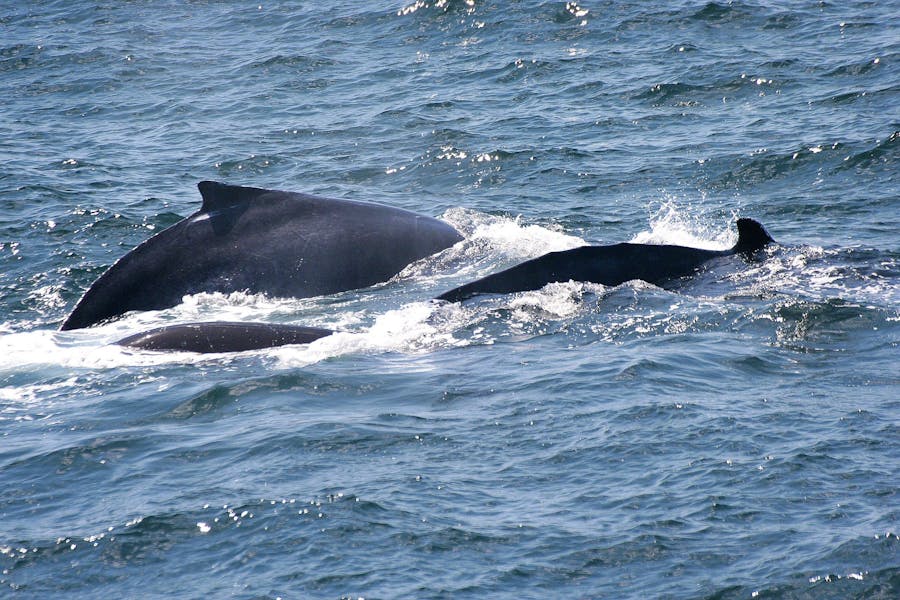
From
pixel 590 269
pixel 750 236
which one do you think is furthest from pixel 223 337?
pixel 750 236

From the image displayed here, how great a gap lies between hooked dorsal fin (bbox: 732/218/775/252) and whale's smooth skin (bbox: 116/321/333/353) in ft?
13.1

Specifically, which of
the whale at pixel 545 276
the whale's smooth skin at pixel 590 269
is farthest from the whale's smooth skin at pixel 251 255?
the whale's smooth skin at pixel 590 269

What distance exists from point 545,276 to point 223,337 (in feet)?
9.73

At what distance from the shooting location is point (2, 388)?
36.6ft

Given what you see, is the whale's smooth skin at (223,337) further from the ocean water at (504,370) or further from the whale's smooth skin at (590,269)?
the whale's smooth skin at (590,269)

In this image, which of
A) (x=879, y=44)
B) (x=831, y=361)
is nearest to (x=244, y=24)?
(x=879, y=44)

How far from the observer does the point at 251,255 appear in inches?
518

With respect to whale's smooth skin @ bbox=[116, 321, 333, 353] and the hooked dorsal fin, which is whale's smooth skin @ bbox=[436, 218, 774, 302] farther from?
whale's smooth skin @ bbox=[116, 321, 333, 353]

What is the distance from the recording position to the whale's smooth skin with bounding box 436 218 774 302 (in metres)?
12.0

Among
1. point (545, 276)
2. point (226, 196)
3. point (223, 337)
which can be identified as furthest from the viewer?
point (226, 196)

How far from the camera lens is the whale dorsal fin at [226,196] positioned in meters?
13.0

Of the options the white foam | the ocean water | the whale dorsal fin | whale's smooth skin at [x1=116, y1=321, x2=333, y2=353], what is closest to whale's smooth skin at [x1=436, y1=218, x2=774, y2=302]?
the ocean water

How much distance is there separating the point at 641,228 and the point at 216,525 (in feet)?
30.0

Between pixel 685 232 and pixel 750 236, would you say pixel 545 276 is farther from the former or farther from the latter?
pixel 685 232
